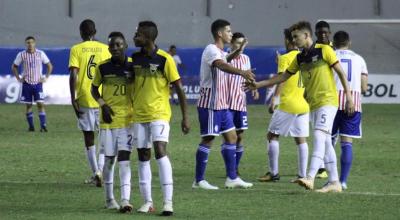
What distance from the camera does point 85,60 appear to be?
15891 mm

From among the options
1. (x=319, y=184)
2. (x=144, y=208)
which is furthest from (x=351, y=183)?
(x=144, y=208)

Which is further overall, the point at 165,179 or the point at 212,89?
the point at 212,89

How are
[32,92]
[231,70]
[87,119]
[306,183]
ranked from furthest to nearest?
1. [32,92]
2. [87,119]
3. [231,70]
4. [306,183]

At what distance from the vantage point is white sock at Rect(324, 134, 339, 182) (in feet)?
48.8

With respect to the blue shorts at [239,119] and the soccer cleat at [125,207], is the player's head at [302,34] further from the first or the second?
the soccer cleat at [125,207]

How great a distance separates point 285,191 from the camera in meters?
15.0

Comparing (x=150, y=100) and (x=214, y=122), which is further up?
(x=150, y=100)

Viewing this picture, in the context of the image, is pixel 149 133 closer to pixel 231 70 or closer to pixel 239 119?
pixel 231 70

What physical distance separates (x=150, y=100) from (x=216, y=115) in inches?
132

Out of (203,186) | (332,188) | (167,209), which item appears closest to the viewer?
(167,209)

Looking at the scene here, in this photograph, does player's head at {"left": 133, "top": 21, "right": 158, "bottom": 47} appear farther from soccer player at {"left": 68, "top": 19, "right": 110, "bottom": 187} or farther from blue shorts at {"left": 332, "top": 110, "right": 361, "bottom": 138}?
blue shorts at {"left": 332, "top": 110, "right": 361, "bottom": 138}

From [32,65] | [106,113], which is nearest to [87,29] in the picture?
[106,113]

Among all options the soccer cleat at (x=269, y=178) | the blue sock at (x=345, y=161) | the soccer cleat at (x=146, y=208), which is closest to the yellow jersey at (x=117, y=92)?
the soccer cleat at (x=146, y=208)

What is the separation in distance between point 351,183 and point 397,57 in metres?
24.8
